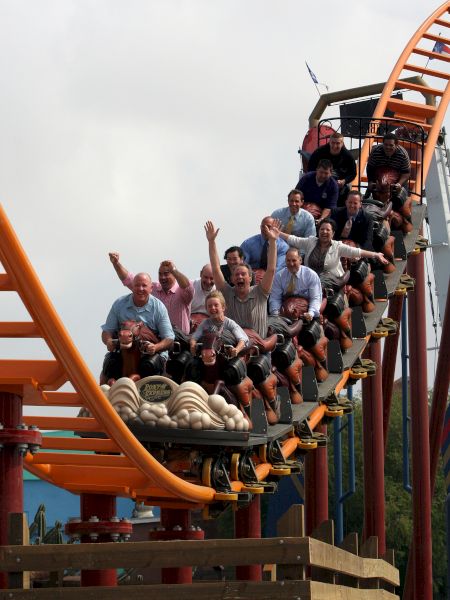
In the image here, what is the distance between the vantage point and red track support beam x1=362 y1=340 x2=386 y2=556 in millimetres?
12234

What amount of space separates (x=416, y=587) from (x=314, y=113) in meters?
6.86

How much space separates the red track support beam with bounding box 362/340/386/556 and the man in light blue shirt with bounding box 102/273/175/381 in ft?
12.7

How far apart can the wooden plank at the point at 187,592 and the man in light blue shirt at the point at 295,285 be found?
3.81 metres

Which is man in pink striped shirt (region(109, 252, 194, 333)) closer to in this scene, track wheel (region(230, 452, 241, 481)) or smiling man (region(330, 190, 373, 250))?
track wheel (region(230, 452, 241, 481))

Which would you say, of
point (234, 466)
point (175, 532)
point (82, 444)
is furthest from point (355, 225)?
point (82, 444)

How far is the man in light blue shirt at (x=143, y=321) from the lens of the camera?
8.16 m

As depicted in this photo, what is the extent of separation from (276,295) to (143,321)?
1.53 m

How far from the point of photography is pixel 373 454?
12.5 metres

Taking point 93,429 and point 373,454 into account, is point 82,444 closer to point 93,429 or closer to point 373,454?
point 93,429

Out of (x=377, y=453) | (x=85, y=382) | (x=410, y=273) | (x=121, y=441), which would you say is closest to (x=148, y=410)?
(x=121, y=441)

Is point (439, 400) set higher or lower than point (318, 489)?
higher

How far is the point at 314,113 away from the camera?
57.5ft

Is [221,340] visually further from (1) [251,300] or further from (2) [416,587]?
(2) [416,587]

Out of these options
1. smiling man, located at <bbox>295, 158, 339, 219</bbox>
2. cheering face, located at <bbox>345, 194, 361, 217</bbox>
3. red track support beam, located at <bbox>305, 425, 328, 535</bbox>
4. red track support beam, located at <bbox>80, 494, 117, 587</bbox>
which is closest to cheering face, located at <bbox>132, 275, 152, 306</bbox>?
red track support beam, located at <bbox>80, 494, 117, 587</bbox>
